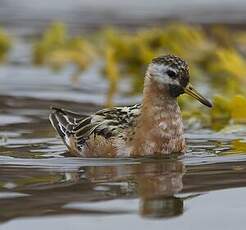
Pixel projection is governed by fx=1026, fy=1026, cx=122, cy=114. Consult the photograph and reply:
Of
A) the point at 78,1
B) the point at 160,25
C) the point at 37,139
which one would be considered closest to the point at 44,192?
the point at 37,139

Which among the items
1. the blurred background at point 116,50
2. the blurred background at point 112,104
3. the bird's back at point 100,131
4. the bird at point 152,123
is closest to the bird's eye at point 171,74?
the bird at point 152,123

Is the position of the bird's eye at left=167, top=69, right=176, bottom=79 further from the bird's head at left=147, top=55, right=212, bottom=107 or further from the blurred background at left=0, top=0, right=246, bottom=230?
the blurred background at left=0, top=0, right=246, bottom=230

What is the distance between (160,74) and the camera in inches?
431

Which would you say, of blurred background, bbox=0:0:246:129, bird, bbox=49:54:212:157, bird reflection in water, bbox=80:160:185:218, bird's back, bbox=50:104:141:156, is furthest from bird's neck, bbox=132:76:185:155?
blurred background, bbox=0:0:246:129

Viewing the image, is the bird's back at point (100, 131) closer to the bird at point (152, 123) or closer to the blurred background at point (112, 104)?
the bird at point (152, 123)

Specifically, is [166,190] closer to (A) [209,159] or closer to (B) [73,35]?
(A) [209,159]

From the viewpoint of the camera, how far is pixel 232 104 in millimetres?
12945

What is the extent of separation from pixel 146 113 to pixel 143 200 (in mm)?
2262

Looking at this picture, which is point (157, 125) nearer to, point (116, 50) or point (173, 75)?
point (173, 75)

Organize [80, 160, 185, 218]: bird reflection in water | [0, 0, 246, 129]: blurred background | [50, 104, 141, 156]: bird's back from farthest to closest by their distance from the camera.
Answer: [0, 0, 246, 129]: blurred background < [50, 104, 141, 156]: bird's back < [80, 160, 185, 218]: bird reflection in water

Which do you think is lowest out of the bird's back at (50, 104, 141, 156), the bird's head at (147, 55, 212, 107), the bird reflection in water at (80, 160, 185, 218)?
the bird reflection in water at (80, 160, 185, 218)

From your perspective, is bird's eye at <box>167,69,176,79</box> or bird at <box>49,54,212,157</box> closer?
bird at <box>49,54,212,157</box>

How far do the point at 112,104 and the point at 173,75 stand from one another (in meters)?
4.31

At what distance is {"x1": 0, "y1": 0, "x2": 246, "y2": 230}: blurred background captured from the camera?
8.61 m
